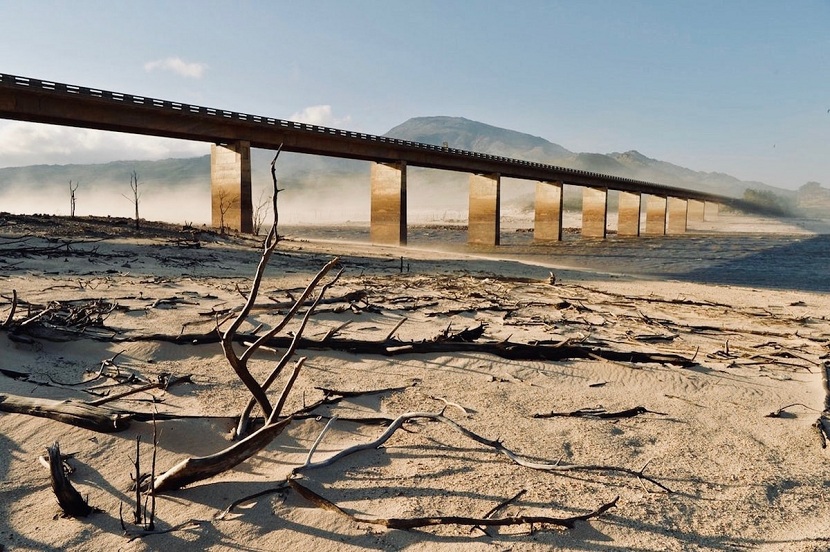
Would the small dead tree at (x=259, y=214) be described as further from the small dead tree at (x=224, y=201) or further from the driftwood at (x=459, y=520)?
the driftwood at (x=459, y=520)

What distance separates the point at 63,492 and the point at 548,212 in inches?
2114

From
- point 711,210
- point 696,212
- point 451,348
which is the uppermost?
point 711,210

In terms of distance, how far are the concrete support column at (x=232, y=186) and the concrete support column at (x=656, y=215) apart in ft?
211

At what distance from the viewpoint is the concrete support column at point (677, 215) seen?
88.0 m

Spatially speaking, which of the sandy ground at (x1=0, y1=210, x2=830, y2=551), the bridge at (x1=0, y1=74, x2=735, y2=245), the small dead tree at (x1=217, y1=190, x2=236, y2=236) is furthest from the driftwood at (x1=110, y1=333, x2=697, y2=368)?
the small dead tree at (x1=217, y1=190, x2=236, y2=236)

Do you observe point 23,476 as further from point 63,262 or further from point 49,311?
point 63,262

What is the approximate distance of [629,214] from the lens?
68938 millimetres

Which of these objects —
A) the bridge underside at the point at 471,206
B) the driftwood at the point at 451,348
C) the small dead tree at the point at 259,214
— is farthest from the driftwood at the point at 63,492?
the bridge underside at the point at 471,206

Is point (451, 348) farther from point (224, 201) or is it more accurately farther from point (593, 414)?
point (224, 201)

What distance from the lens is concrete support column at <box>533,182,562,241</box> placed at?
171 feet

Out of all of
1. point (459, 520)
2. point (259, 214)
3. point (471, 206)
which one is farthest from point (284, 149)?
point (459, 520)

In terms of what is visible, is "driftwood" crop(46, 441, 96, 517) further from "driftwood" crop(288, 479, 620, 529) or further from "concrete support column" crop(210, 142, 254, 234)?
"concrete support column" crop(210, 142, 254, 234)

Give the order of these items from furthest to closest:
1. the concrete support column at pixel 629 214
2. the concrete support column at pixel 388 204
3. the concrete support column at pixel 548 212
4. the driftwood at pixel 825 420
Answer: the concrete support column at pixel 629 214, the concrete support column at pixel 548 212, the concrete support column at pixel 388 204, the driftwood at pixel 825 420

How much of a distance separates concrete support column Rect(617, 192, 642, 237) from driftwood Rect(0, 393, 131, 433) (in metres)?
71.6
